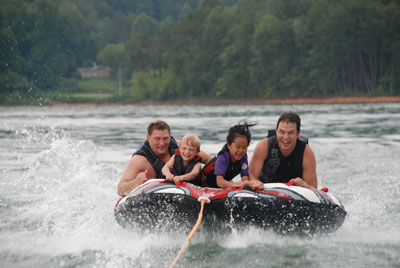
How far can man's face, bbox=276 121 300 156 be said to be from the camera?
236 inches

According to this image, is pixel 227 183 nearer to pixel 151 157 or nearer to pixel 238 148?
pixel 238 148


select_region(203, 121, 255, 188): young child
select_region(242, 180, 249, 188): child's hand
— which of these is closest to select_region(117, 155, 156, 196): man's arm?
select_region(203, 121, 255, 188): young child

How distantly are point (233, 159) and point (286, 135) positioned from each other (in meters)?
0.63

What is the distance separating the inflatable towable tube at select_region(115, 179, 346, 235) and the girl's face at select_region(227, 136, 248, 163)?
31 centimetres

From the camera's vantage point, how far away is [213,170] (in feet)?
19.6

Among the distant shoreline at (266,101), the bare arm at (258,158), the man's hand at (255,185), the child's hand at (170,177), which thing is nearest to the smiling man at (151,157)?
the child's hand at (170,177)

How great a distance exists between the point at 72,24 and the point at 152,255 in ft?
311

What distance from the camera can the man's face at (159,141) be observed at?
6363 millimetres

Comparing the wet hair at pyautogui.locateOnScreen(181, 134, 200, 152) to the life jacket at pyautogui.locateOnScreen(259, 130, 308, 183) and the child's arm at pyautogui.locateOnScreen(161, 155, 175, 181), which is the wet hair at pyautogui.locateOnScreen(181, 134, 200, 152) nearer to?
the child's arm at pyautogui.locateOnScreen(161, 155, 175, 181)

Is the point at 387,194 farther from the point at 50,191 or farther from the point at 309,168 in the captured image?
the point at 50,191

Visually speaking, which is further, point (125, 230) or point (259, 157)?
point (259, 157)

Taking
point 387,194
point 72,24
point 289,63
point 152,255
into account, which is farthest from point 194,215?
point 72,24

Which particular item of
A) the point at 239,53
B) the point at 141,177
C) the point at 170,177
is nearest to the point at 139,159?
the point at 141,177

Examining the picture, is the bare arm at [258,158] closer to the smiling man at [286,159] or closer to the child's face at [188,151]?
the smiling man at [286,159]
